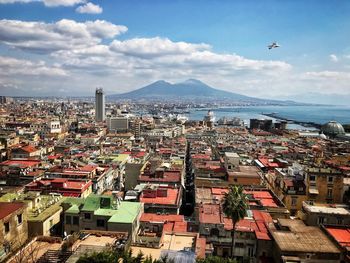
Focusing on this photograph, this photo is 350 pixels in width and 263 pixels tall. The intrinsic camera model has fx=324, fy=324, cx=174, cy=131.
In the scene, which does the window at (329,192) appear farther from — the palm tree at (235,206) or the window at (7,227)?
the window at (7,227)

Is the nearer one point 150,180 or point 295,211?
point 295,211

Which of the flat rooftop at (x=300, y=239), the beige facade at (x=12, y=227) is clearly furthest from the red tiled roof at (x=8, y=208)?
the flat rooftop at (x=300, y=239)

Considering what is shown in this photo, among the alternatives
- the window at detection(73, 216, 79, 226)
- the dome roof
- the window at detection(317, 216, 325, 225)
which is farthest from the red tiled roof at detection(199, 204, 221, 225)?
the dome roof

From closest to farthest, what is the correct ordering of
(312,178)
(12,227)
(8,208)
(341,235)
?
(12,227) → (8,208) → (341,235) → (312,178)

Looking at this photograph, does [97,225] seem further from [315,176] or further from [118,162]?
[118,162]

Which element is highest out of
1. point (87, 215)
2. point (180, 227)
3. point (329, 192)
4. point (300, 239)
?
point (87, 215)

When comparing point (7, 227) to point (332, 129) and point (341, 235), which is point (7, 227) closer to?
point (341, 235)

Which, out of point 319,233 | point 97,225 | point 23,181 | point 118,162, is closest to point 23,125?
point 118,162

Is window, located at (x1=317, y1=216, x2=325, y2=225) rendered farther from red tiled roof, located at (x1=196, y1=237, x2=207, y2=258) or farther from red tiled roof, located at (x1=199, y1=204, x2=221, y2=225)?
red tiled roof, located at (x1=196, y1=237, x2=207, y2=258)

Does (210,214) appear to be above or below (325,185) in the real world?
below

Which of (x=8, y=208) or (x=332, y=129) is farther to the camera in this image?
(x=332, y=129)

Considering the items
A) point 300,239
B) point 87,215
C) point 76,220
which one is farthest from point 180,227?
point 300,239
